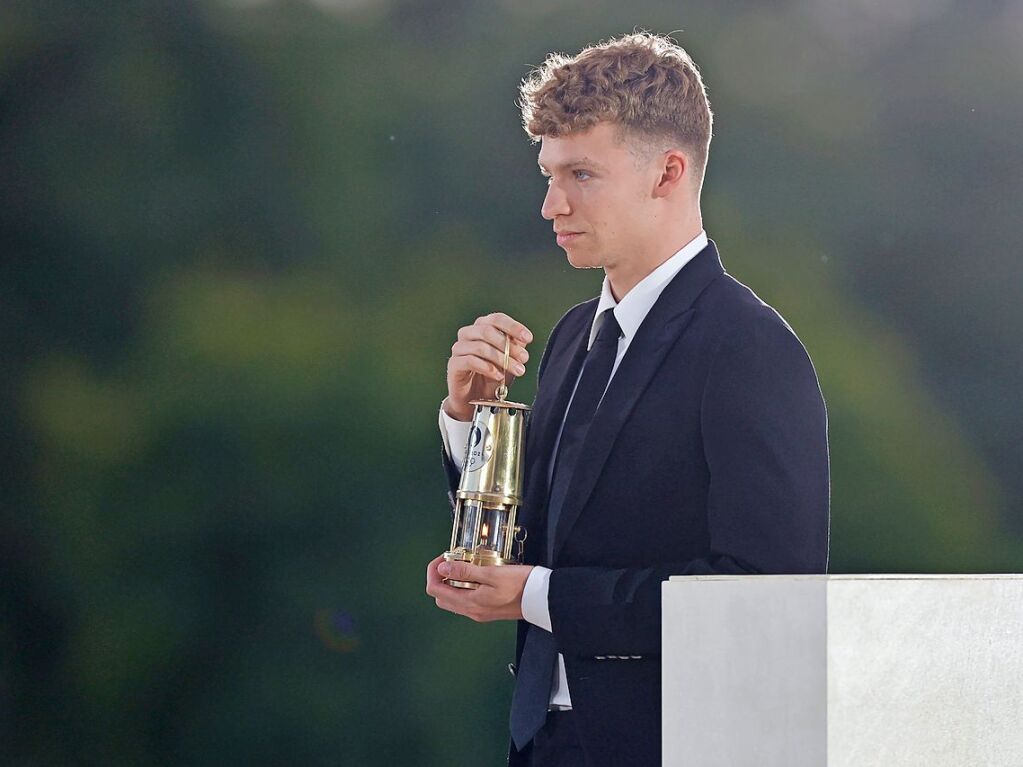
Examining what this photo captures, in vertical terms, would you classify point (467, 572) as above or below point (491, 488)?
below

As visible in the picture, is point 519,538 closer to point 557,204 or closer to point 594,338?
point 594,338

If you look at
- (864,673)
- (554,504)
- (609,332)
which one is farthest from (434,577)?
(864,673)

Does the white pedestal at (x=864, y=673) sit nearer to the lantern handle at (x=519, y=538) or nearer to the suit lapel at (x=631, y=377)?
the suit lapel at (x=631, y=377)

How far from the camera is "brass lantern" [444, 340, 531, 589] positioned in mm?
2096

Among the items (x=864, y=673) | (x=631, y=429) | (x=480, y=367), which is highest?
(x=480, y=367)

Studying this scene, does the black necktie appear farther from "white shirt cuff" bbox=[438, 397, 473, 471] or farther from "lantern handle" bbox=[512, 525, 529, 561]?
"white shirt cuff" bbox=[438, 397, 473, 471]

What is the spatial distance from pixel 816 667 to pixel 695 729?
0.18 metres

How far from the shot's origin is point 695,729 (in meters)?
1.39

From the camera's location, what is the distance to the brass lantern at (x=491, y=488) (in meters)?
2.10

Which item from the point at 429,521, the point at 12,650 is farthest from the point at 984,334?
the point at 12,650

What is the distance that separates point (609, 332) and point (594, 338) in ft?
0.22

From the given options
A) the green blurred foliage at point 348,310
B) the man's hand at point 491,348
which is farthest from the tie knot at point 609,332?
the green blurred foliage at point 348,310

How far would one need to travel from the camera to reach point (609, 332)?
7.33 feet

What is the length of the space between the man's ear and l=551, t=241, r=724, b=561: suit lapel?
0.16 m
